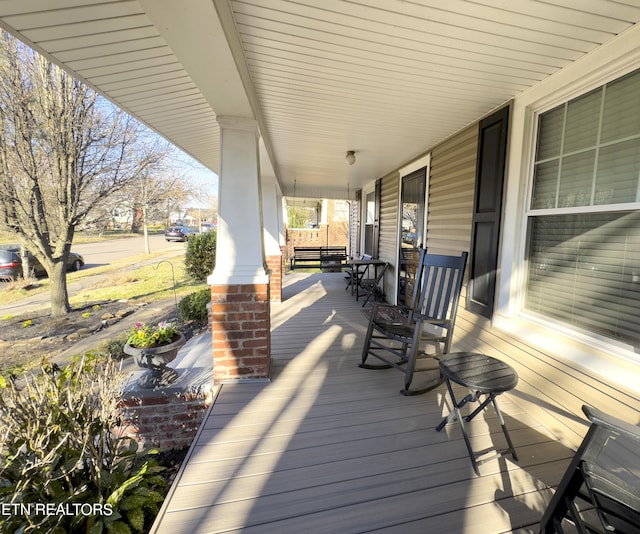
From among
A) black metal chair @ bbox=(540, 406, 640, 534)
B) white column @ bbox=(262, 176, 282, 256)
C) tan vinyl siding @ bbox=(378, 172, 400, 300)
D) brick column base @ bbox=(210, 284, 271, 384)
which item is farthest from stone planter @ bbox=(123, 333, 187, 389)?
tan vinyl siding @ bbox=(378, 172, 400, 300)

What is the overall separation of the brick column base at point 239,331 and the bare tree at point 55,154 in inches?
208

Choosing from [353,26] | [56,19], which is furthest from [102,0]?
[353,26]

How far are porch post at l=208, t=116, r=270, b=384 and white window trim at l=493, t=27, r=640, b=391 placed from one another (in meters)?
1.91

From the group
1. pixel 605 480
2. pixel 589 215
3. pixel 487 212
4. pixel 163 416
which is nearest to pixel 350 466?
pixel 605 480

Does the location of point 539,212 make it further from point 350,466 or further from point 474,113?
point 350,466

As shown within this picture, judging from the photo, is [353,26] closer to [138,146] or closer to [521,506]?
[521,506]

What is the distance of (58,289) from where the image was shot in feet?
18.8

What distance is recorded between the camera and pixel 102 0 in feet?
4.10

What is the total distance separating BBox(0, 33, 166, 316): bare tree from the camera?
15.2 feet

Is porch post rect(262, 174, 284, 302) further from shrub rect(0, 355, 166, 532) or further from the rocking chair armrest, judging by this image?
shrub rect(0, 355, 166, 532)

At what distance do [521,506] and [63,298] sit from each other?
7594 mm

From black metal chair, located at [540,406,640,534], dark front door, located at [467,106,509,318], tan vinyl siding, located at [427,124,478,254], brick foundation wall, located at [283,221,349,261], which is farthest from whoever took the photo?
brick foundation wall, located at [283,221,349,261]

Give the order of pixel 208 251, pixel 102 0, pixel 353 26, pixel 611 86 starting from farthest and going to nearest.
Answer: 1. pixel 208 251
2. pixel 611 86
3. pixel 353 26
4. pixel 102 0

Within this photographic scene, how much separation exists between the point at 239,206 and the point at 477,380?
1935 millimetres
